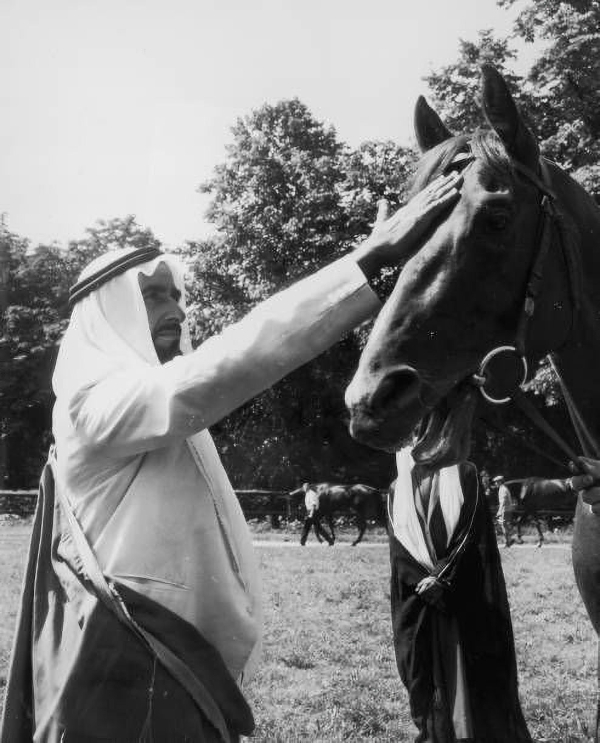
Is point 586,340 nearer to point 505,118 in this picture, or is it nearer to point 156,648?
point 505,118

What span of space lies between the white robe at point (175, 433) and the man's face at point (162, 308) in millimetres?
52

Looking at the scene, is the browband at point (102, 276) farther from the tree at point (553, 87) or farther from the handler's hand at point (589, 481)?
the tree at point (553, 87)

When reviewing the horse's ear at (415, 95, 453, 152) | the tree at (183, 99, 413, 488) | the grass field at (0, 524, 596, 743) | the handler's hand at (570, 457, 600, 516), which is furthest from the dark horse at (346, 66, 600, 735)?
the tree at (183, 99, 413, 488)

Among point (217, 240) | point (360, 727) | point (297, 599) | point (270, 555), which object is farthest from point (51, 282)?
point (360, 727)

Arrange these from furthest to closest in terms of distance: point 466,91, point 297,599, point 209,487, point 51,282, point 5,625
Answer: point 51,282
point 466,91
point 297,599
point 5,625
point 209,487

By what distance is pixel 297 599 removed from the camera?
10.4 m

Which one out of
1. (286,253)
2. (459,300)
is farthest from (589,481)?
(286,253)

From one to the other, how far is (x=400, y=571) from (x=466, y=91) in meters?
20.0

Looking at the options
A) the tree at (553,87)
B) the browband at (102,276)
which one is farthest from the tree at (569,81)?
the browband at (102,276)

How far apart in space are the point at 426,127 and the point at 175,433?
5.34 feet

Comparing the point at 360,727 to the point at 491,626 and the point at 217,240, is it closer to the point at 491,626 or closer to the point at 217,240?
the point at 491,626

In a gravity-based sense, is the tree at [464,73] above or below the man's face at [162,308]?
above

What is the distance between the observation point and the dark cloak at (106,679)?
170 cm

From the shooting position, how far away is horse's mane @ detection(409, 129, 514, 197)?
2.35 m
